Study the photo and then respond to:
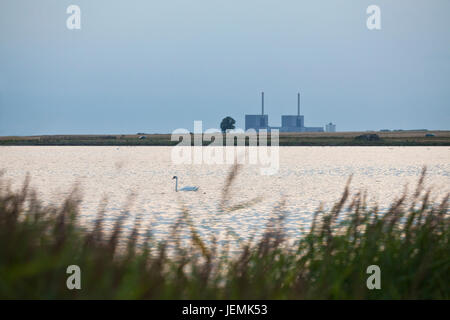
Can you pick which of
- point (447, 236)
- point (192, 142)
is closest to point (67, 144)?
point (192, 142)

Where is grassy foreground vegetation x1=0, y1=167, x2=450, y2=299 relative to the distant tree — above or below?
below

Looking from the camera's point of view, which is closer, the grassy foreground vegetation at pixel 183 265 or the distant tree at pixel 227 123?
the grassy foreground vegetation at pixel 183 265

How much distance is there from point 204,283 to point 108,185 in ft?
91.5

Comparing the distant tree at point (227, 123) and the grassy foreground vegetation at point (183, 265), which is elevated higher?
Answer: the distant tree at point (227, 123)

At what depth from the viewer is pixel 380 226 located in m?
7.66

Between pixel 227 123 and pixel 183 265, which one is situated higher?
pixel 227 123

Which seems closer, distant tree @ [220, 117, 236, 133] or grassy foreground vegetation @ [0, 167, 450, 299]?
grassy foreground vegetation @ [0, 167, 450, 299]

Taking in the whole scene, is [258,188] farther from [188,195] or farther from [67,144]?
[67,144]

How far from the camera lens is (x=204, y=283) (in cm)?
489

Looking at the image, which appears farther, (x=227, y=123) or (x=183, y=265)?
(x=227, y=123)
